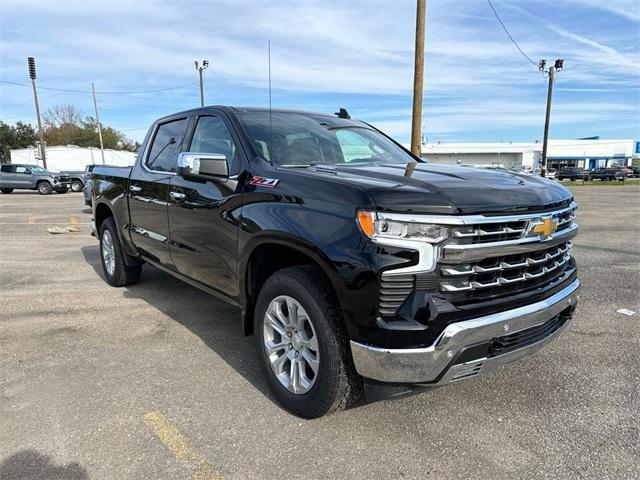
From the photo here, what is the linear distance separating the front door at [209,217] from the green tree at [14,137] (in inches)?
3059

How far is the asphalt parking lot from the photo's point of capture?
2.45m

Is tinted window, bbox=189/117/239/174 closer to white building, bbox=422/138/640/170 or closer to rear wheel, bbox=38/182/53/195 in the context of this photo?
rear wheel, bbox=38/182/53/195

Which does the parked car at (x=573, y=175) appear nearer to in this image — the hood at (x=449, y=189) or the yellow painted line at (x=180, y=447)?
the hood at (x=449, y=189)

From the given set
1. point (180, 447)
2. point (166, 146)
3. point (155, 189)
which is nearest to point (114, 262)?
point (155, 189)

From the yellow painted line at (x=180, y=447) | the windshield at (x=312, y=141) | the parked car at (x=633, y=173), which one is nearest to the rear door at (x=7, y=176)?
the windshield at (x=312, y=141)

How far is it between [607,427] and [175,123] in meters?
4.16

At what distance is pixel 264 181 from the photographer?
3.04 m

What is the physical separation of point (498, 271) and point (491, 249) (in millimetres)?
147

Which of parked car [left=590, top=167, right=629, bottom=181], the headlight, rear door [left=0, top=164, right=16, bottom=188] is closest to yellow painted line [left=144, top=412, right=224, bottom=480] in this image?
the headlight

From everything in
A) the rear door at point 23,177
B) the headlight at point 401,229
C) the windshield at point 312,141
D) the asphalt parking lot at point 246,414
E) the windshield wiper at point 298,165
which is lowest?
the rear door at point 23,177

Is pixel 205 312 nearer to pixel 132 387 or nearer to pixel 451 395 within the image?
pixel 132 387

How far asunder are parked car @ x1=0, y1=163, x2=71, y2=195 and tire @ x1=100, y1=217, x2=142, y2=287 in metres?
24.8

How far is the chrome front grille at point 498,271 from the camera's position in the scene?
2.34m

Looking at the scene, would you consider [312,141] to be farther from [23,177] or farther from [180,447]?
[23,177]
